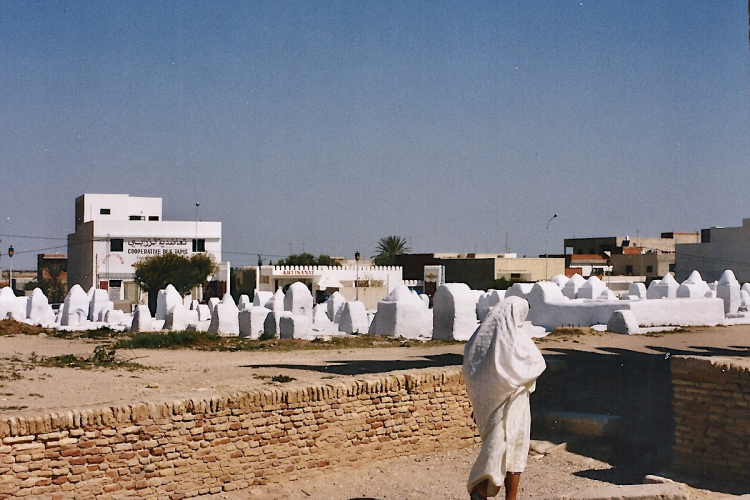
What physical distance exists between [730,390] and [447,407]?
105 inches

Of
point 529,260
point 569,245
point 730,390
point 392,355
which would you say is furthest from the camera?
point 569,245

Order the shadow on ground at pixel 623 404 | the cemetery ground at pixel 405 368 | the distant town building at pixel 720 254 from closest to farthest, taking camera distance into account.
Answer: the cemetery ground at pixel 405 368 → the shadow on ground at pixel 623 404 → the distant town building at pixel 720 254

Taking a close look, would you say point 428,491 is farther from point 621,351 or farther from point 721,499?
point 621,351

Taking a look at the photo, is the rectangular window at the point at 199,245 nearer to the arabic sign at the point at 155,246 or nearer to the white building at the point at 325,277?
the arabic sign at the point at 155,246

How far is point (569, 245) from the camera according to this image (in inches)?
2601

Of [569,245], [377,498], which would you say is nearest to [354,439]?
[377,498]

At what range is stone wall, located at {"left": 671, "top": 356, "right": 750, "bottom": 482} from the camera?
8.01 metres

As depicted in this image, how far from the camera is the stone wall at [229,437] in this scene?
21.2ft

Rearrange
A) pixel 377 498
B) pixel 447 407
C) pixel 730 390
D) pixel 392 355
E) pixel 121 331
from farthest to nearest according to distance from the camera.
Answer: pixel 121 331 < pixel 392 355 < pixel 447 407 < pixel 730 390 < pixel 377 498

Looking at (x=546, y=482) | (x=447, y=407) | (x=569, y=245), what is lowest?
(x=546, y=482)

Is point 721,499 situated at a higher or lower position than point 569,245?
lower

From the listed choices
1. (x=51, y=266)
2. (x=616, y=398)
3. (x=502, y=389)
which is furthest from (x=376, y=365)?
(x=51, y=266)

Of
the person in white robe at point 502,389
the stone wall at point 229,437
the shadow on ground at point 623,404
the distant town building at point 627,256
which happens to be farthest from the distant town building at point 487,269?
the person in white robe at point 502,389

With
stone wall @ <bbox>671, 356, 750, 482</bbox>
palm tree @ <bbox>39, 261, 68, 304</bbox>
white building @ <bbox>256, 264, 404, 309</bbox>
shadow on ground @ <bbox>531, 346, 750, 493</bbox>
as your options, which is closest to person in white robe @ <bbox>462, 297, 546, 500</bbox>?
shadow on ground @ <bbox>531, 346, 750, 493</bbox>
